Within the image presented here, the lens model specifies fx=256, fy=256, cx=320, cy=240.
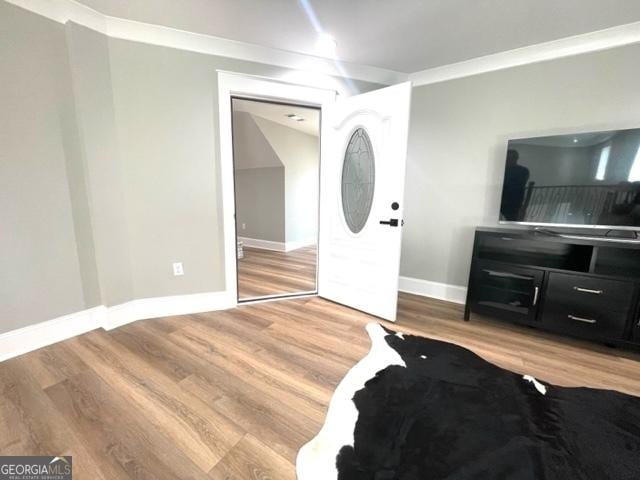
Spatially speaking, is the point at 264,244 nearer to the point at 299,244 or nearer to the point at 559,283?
the point at 299,244

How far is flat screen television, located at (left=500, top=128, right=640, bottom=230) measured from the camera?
72.6 inches

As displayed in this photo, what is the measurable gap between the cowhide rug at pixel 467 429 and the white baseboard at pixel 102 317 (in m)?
1.59

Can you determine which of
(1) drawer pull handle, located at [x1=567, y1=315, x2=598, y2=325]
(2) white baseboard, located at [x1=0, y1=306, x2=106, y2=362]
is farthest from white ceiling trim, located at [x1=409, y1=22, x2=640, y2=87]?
(2) white baseboard, located at [x1=0, y1=306, x2=106, y2=362]

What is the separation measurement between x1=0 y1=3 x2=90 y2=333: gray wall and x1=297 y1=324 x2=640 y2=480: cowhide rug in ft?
7.12

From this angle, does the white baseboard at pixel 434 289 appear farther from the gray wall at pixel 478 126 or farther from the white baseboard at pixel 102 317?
the white baseboard at pixel 102 317

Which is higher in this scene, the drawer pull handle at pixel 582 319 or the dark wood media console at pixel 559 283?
the dark wood media console at pixel 559 283

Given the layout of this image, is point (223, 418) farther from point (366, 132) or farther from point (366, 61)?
point (366, 61)

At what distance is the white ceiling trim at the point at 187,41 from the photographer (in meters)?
1.73

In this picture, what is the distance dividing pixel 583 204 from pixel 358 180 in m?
1.77

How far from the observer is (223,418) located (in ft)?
4.29

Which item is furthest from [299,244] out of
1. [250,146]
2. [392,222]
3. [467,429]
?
[467,429]

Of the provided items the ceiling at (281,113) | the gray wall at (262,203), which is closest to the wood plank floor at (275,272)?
the gray wall at (262,203)

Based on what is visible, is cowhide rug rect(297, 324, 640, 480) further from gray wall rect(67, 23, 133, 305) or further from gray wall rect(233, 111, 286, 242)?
gray wall rect(233, 111, 286, 242)

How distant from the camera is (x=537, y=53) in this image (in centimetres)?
217
